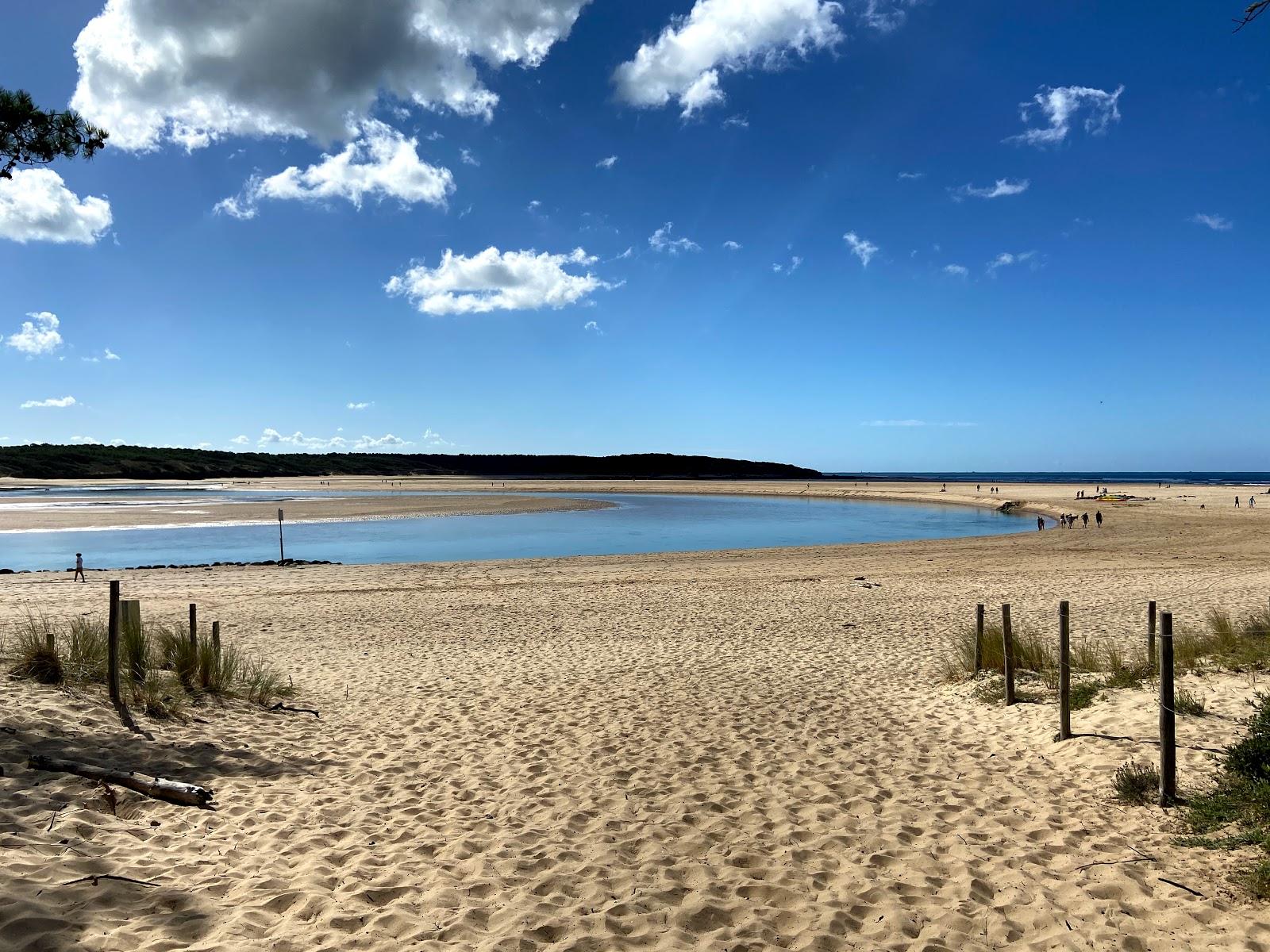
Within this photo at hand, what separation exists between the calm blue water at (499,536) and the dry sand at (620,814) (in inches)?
673

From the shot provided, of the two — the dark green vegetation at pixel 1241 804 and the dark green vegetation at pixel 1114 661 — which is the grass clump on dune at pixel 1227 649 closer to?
the dark green vegetation at pixel 1114 661

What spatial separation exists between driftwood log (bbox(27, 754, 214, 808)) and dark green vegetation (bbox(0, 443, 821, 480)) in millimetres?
105050

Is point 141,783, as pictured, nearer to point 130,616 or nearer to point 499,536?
point 130,616

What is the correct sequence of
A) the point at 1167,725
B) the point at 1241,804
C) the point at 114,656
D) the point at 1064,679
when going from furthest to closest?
the point at 114,656 → the point at 1064,679 → the point at 1167,725 → the point at 1241,804

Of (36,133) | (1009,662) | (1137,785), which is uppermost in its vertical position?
(36,133)

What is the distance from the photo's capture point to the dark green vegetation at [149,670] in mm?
7203

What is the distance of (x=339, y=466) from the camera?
443 feet

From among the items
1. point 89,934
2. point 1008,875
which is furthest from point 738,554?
point 89,934

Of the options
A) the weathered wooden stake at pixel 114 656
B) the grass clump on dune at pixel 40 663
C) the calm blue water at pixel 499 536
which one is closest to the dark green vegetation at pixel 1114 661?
the weathered wooden stake at pixel 114 656

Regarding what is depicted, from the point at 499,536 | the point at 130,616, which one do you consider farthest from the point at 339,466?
the point at 130,616

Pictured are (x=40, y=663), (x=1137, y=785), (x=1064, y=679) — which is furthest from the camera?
(x=40, y=663)

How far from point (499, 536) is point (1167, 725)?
3097cm

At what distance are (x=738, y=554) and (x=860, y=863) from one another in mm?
20676

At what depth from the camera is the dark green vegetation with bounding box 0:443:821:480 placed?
9800cm
